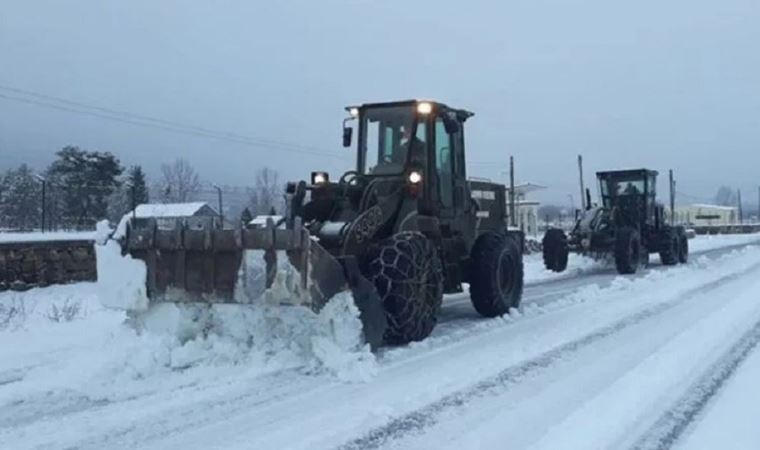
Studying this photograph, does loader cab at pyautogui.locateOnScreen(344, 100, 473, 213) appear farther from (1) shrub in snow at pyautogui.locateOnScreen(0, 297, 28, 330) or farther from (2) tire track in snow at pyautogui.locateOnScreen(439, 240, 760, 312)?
(1) shrub in snow at pyautogui.locateOnScreen(0, 297, 28, 330)

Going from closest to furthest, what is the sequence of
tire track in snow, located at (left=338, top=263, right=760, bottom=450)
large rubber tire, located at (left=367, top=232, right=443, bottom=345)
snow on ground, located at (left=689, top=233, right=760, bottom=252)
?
tire track in snow, located at (left=338, top=263, right=760, bottom=450) → large rubber tire, located at (left=367, top=232, right=443, bottom=345) → snow on ground, located at (left=689, top=233, right=760, bottom=252)

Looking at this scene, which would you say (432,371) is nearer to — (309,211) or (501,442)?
(501,442)

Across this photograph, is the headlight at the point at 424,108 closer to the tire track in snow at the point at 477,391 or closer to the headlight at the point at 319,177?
the headlight at the point at 319,177

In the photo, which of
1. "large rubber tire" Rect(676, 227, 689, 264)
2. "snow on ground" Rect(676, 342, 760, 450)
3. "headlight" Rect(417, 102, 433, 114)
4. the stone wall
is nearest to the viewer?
"snow on ground" Rect(676, 342, 760, 450)

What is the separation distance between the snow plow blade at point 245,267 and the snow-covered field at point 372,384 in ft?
0.75

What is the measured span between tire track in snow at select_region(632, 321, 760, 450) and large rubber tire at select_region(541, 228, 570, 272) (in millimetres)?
9667

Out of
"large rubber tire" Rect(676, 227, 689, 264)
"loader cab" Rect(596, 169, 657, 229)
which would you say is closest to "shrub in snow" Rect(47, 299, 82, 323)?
→ "loader cab" Rect(596, 169, 657, 229)

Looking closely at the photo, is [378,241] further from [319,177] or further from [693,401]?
[693,401]

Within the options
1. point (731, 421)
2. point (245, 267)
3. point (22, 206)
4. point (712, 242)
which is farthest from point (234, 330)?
point (712, 242)

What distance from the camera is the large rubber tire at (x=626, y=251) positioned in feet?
60.4

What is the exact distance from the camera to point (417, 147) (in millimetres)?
8969

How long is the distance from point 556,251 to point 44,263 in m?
11.1

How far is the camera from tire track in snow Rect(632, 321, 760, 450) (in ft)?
15.5

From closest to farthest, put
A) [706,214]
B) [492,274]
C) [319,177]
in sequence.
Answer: [319,177] → [492,274] → [706,214]
